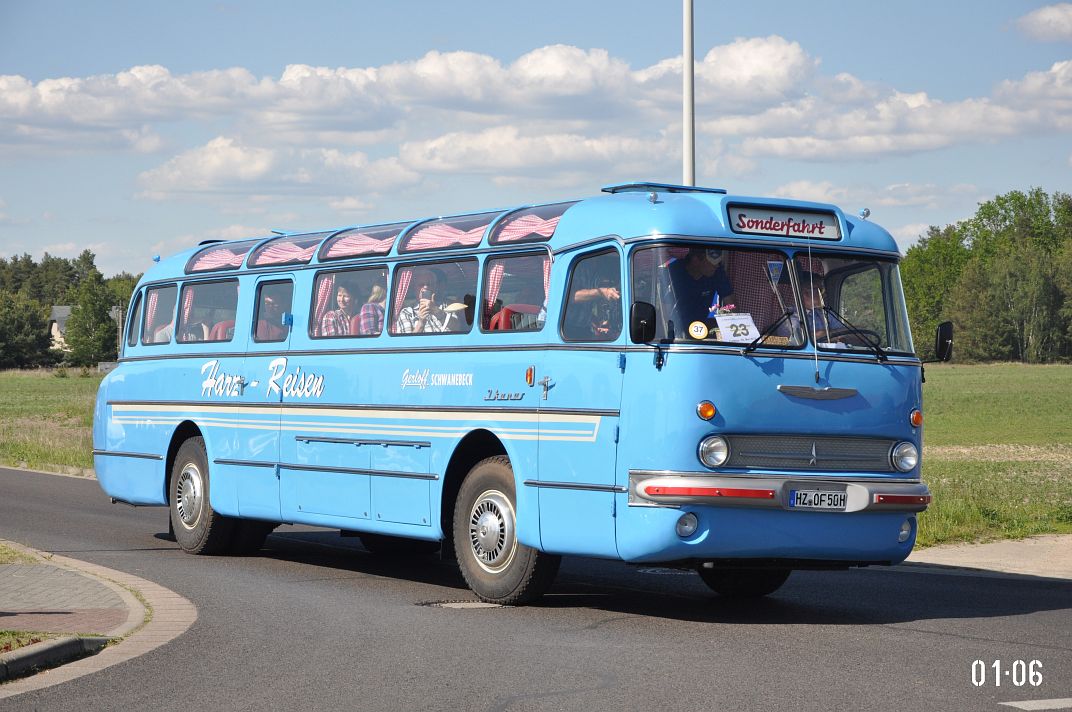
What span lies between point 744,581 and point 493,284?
3.06 metres

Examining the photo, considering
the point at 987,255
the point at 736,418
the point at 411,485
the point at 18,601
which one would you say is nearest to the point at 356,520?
the point at 411,485

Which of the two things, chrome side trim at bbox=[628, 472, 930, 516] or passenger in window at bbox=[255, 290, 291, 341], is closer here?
chrome side trim at bbox=[628, 472, 930, 516]

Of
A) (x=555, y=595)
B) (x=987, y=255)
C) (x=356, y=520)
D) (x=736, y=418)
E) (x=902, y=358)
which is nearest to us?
(x=736, y=418)

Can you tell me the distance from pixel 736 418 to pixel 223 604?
4.09 meters

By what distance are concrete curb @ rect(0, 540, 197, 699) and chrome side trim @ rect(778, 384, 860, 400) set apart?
4.30 m

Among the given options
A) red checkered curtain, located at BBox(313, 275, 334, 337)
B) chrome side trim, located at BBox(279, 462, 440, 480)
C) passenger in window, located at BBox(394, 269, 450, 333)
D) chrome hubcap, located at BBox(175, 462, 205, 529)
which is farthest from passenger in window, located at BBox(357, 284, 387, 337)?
chrome hubcap, located at BBox(175, 462, 205, 529)

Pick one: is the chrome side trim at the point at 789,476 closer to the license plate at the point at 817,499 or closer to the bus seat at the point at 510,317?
the license plate at the point at 817,499

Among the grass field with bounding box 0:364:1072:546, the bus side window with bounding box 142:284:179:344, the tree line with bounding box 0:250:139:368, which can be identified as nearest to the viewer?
the bus side window with bounding box 142:284:179:344

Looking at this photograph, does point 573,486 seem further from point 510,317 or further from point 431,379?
point 431,379

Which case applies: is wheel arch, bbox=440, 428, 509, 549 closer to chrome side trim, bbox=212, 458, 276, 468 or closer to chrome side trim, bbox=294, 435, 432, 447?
chrome side trim, bbox=294, 435, 432, 447

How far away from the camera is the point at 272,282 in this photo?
50.4 ft

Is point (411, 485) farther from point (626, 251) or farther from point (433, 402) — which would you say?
point (626, 251)

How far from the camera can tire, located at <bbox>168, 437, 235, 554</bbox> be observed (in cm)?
1559
